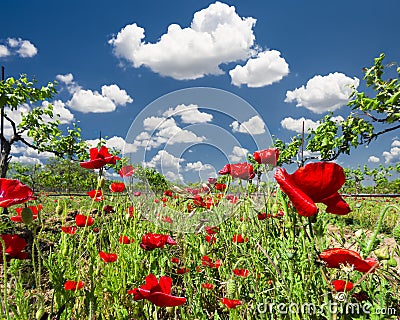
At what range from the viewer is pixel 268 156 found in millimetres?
1582

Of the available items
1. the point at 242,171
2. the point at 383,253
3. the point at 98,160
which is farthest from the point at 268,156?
the point at 383,253

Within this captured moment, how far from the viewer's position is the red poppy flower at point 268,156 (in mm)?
1554

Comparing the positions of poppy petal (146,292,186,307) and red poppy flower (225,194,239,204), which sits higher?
red poppy flower (225,194,239,204)

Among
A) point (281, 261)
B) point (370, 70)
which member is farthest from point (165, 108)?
point (370, 70)

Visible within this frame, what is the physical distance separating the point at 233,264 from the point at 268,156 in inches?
25.0

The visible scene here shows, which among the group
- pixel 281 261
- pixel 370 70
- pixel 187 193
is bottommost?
pixel 281 261

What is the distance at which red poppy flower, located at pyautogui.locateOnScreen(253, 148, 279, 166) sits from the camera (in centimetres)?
155

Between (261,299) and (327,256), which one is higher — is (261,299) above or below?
below

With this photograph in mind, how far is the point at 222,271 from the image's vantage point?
182cm

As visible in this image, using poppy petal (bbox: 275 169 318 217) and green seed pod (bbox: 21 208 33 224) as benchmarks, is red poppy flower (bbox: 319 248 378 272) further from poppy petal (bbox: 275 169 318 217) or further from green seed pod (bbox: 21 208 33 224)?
green seed pod (bbox: 21 208 33 224)

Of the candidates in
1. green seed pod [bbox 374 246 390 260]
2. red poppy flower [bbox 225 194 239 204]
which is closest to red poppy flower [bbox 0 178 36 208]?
green seed pod [bbox 374 246 390 260]

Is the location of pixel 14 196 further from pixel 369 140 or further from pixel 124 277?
pixel 369 140

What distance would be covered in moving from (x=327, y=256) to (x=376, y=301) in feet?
1.47

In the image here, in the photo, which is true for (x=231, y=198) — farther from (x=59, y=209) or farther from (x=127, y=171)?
(x=59, y=209)
